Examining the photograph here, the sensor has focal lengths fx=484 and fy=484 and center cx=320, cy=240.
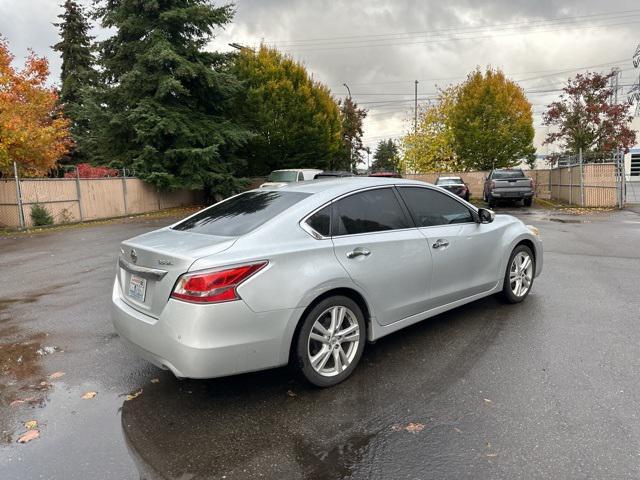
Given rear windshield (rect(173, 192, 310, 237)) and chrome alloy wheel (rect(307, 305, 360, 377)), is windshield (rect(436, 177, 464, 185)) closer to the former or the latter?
rear windshield (rect(173, 192, 310, 237))

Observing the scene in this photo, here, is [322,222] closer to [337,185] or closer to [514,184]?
[337,185]

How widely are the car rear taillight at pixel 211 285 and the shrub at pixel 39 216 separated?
57.4ft

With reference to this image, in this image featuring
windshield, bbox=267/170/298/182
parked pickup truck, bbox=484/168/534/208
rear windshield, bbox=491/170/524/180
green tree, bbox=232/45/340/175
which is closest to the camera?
windshield, bbox=267/170/298/182

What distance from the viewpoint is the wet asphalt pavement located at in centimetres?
280

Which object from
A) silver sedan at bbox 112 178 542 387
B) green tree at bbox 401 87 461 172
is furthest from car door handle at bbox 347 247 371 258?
green tree at bbox 401 87 461 172

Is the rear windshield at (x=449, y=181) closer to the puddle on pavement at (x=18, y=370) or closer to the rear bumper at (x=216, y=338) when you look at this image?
the puddle on pavement at (x=18, y=370)

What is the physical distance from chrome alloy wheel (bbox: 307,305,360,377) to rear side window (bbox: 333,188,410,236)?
667mm

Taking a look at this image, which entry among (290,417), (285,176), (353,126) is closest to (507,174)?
(285,176)

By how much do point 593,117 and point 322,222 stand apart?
25.4 meters

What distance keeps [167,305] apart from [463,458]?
211 cm

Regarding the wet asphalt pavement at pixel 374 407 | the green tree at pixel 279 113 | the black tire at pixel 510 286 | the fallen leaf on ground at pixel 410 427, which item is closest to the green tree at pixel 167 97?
the green tree at pixel 279 113

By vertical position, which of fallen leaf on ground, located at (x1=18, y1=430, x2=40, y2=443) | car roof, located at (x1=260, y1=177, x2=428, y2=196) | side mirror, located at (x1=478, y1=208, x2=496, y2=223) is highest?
car roof, located at (x1=260, y1=177, x2=428, y2=196)

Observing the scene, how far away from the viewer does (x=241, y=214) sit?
415 cm

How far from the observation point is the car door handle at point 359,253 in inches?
150
